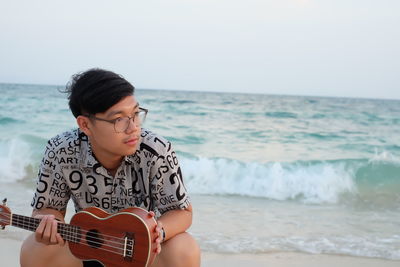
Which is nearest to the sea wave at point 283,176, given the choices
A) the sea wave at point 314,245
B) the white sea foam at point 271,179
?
the white sea foam at point 271,179

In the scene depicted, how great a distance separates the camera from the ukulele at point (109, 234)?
2.03 meters

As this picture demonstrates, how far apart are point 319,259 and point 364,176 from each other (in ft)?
14.4

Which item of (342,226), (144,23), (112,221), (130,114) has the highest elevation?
(144,23)

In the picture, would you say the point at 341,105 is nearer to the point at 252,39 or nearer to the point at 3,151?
the point at 252,39

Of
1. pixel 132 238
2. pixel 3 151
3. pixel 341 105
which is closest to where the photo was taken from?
pixel 132 238

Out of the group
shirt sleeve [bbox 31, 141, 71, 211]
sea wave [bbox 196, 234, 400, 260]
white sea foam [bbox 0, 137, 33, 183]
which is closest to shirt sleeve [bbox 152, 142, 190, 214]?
shirt sleeve [bbox 31, 141, 71, 211]

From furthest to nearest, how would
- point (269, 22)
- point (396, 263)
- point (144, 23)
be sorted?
point (269, 22) < point (144, 23) < point (396, 263)

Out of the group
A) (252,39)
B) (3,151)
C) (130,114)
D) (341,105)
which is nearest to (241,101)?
(341,105)

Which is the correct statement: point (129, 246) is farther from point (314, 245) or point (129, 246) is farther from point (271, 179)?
point (271, 179)

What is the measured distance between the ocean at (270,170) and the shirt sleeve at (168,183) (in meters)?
1.75

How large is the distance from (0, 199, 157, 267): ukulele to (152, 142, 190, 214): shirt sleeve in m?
0.21

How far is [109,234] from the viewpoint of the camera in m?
2.10

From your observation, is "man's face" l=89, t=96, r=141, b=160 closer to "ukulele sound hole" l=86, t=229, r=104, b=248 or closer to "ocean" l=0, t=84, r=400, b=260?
"ukulele sound hole" l=86, t=229, r=104, b=248

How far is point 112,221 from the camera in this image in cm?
210
